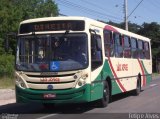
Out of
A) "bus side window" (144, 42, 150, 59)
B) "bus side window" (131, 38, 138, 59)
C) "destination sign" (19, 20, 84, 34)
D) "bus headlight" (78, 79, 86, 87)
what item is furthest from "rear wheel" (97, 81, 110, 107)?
"bus side window" (144, 42, 150, 59)

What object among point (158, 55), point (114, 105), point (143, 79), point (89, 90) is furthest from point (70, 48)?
point (158, 55)

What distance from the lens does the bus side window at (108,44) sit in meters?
17.1

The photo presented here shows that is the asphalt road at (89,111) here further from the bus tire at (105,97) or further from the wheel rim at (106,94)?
the wheel rim at (106,94)

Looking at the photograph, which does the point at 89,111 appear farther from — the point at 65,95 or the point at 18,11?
the point at 18,11

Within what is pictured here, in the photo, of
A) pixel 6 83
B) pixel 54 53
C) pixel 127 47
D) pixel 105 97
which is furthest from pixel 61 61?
pixel 6 83

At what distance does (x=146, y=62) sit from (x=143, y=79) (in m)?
1.45

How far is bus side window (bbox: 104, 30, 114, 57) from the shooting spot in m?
17.1

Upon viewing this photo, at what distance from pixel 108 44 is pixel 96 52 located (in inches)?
72.4

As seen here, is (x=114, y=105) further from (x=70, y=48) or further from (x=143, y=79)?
(x=143, y=79)

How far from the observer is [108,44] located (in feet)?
57.4

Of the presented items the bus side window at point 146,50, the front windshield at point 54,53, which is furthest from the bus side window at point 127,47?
the front windshield at point 54,53

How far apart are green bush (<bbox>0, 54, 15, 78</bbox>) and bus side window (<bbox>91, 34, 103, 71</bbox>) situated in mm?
23041

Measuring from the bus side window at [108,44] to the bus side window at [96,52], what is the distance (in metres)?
0.87

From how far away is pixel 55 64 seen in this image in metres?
14.9
